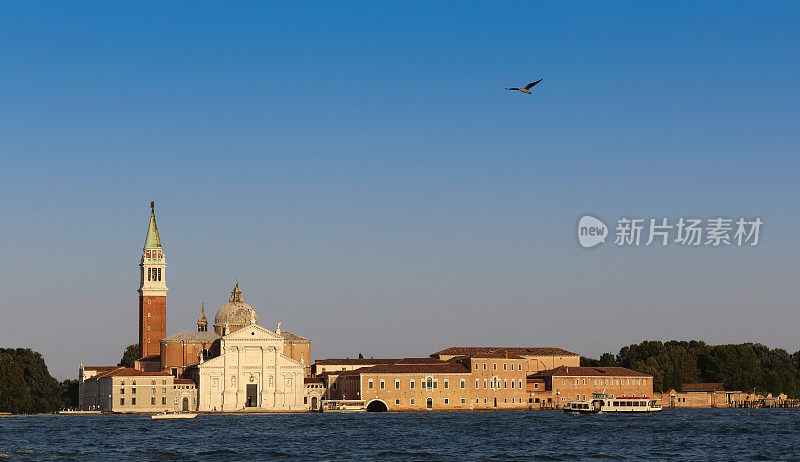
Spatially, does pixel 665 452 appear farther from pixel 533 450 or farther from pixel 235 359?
pixel 235 359

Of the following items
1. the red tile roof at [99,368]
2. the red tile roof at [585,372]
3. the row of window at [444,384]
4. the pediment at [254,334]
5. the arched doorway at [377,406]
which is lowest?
the arched doorway at [377,406]

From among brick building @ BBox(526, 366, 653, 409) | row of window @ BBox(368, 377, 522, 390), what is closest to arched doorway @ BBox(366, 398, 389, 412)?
row of window @ BBox(368, 377, 522, 390)

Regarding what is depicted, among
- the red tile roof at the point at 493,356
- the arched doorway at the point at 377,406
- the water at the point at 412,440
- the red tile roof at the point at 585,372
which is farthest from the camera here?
the red tile roof at the point at 585,372

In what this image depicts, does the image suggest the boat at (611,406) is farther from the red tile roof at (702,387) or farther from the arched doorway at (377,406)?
the red tile roof at (702,387)

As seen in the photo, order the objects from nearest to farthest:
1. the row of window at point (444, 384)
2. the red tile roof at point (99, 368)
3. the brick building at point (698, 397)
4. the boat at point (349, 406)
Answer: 1. the boat at point (349, 406)
2. the row of window at point (444, 384)
3. the red tile roof at point (99, 368)
4. the brick building at point (698, 397)

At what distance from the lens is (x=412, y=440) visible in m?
59.8

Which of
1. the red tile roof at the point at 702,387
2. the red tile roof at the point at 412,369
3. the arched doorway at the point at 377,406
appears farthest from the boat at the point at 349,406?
the red tile roof at the point at 702,387

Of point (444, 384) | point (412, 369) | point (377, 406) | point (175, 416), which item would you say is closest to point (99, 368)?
point (175, 416)

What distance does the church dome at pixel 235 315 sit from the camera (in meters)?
118

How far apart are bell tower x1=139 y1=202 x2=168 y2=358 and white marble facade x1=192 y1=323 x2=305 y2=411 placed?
490 inches

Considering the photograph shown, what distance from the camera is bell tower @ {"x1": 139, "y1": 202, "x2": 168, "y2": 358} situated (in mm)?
119062

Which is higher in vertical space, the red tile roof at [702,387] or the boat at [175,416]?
the red tile roof at [702,387]

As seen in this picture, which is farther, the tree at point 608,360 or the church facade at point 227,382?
the tree at point 608,360

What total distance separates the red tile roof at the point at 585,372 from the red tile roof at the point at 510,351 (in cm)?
460
